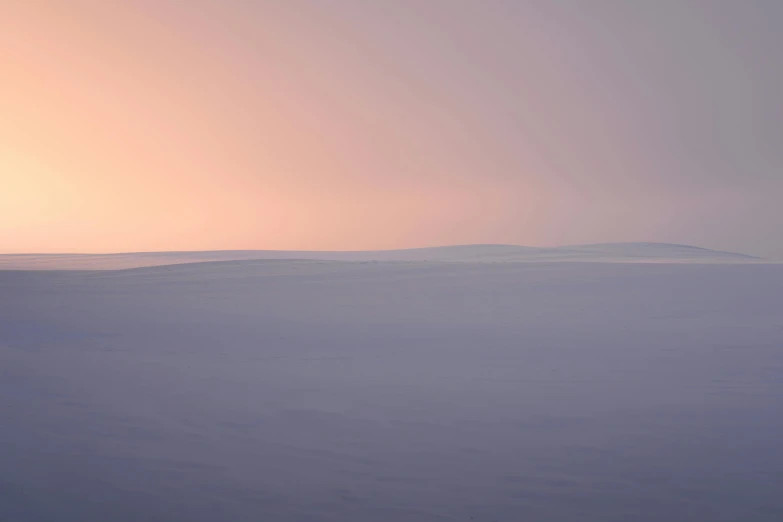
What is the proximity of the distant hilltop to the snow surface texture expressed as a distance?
200 inches

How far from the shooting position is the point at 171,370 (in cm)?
505

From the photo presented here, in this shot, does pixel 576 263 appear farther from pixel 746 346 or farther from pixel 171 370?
pixel 171 370

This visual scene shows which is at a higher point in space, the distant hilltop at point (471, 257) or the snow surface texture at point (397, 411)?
the distant hilltop at point (471, 257)

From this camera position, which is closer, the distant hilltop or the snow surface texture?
the snow surface texture

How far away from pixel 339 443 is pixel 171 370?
2.13 m

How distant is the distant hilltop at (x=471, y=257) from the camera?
517 inches

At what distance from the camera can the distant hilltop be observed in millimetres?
13141

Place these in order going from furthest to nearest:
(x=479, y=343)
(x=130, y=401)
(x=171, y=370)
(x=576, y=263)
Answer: (x=576, y=263) → (x=479, y=343) → (x=171, y=370) → (x=130, y=401)

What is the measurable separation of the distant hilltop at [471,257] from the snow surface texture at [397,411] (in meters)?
5.08

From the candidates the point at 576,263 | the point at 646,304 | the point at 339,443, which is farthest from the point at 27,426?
the point at 576,263

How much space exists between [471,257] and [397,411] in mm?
10934

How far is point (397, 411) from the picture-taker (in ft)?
12.9

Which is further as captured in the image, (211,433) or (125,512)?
(211,433)

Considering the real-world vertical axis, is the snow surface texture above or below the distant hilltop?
below
